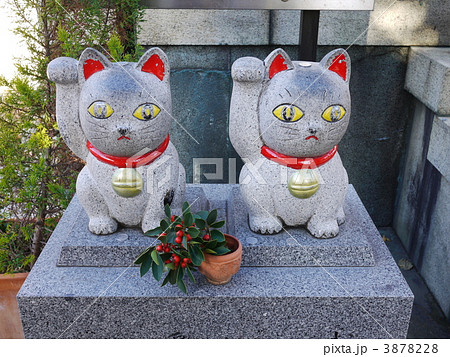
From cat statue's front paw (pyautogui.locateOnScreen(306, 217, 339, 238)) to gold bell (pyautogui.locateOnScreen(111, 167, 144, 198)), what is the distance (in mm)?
1028

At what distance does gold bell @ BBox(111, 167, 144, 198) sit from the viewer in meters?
2.62

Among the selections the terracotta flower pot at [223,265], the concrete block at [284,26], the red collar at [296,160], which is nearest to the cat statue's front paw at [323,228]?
the red collar at [296,160]

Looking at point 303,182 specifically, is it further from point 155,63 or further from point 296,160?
point 155,63

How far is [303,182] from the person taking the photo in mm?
2664

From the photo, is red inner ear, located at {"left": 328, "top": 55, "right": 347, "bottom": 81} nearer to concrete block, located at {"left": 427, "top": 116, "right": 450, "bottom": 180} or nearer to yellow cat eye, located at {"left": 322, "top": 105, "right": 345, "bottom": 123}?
yellow cat eye, located at {"left": 322, "top": 105, "right": 345, "bottom": 123}

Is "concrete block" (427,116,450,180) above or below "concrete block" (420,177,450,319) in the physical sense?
above

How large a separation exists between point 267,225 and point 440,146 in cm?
160

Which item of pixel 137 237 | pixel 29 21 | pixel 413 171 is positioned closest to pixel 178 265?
pixel 137 237

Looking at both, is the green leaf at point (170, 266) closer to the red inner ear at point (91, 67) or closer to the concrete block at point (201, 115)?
the red inner ear at point (91, 67)

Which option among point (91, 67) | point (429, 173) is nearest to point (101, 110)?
point (91, 67)

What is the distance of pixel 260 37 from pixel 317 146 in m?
1.69

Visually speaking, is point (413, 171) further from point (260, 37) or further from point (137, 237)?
point (137, 237)

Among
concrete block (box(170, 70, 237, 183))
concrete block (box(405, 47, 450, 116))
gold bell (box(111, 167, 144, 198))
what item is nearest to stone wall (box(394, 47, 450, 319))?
concrete block (box(405, 47, 450, 116))

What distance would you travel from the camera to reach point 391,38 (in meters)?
3.99
